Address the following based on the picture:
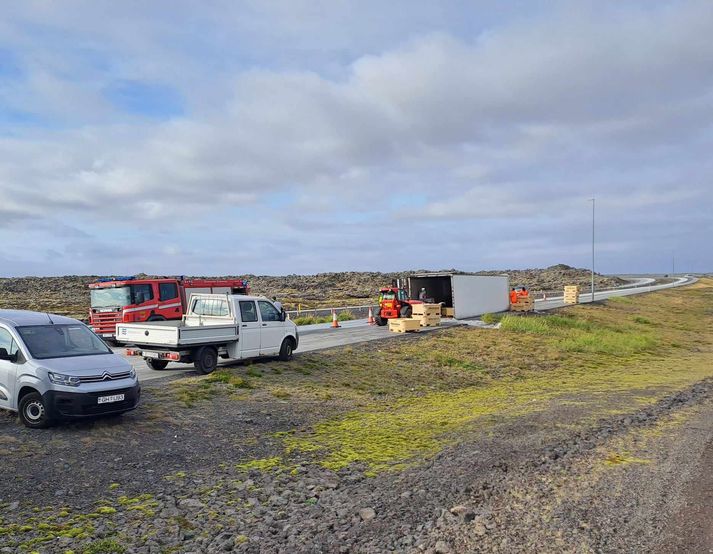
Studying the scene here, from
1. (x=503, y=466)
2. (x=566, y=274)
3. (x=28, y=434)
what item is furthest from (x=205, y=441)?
(x=566, y=274)

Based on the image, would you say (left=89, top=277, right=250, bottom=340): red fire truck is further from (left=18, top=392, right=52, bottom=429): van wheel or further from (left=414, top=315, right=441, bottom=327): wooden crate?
(left=18, top=392, right=52, bottom=429): van wheel

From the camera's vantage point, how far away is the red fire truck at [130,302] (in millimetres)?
23031

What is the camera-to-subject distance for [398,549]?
233 inches

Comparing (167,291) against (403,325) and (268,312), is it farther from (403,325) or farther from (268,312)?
(403,325)

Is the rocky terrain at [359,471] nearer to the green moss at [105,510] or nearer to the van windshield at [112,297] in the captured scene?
the green moss at [105,510]

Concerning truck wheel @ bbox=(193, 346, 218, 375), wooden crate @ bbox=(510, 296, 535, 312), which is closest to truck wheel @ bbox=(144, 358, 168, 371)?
truck wheel @ bbox=(193, 346, 218, 375)

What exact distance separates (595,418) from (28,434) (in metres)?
10.0

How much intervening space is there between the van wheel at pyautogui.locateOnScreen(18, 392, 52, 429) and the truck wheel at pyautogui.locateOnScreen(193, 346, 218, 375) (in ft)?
19.0

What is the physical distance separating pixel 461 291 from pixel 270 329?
20.2m

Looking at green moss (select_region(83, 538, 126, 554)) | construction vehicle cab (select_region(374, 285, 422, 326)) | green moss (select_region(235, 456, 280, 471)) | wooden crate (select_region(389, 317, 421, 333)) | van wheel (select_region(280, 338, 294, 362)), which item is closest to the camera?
green moss (select_region(83, 538, 126, 554))

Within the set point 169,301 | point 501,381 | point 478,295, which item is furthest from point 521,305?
point 169,301

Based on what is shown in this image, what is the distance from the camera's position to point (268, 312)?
57.2 feet

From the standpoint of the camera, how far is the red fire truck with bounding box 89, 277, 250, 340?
907 inches

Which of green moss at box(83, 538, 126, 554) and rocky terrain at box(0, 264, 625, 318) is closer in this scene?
green moss at box(83, 538, 126, 554)
